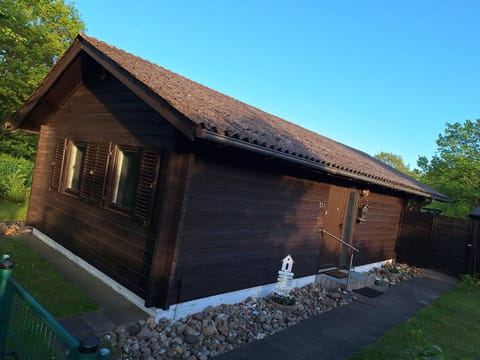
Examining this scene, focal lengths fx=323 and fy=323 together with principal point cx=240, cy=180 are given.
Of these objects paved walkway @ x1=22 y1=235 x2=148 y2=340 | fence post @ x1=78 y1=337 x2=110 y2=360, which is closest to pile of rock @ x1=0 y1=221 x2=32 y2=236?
paved walkway @ x1=22 y1=235 x2=148 y2=340

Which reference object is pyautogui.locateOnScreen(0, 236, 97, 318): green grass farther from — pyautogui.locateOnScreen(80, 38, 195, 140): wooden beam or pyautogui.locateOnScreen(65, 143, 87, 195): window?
pyautogui.locateOnScreen(80, 38, 195, 140): wooden beam

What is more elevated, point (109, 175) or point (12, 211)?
point (109, 175)

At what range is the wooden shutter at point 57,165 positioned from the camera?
712 cm

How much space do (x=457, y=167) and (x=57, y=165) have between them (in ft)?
75.9

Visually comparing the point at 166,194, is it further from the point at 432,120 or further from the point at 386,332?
the point at 432,120

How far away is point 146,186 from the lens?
4875 mm

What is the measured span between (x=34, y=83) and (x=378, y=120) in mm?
19333

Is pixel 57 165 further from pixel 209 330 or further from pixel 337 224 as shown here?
pixel 337 224

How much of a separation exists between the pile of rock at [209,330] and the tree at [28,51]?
13412mm

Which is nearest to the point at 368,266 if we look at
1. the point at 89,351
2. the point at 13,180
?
the point at 89,351

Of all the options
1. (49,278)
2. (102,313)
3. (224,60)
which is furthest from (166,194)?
(224,60)

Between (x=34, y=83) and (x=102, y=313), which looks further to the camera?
(x=34, y=83)

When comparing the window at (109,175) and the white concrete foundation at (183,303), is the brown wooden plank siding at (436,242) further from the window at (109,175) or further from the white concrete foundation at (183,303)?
the window at (109,175)

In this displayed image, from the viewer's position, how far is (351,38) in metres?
12.7
